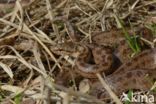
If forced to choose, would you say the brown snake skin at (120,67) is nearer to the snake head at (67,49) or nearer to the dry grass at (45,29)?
the snake head at (67,49)

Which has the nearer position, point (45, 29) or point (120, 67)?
point (120, 67)

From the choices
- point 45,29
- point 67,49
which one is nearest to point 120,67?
point 67,49

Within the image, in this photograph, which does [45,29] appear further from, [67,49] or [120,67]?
[120,67]

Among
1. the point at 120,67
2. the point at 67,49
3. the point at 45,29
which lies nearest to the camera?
the point at 120,67

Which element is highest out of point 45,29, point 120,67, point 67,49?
point 45,29

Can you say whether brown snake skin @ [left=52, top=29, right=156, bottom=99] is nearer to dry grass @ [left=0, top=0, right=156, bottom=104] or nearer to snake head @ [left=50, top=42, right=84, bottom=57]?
snake head @ [left=50, top=42, right=84, bottom=57]

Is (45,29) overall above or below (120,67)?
above

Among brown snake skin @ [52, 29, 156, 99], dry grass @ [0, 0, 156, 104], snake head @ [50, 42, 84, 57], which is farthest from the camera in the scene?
snake head @ [50, 42, 84, 57]

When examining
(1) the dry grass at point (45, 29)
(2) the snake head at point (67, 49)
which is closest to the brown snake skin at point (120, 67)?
(2) the snake head at point (67, 49)

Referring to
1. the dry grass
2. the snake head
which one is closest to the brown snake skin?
the snake head
